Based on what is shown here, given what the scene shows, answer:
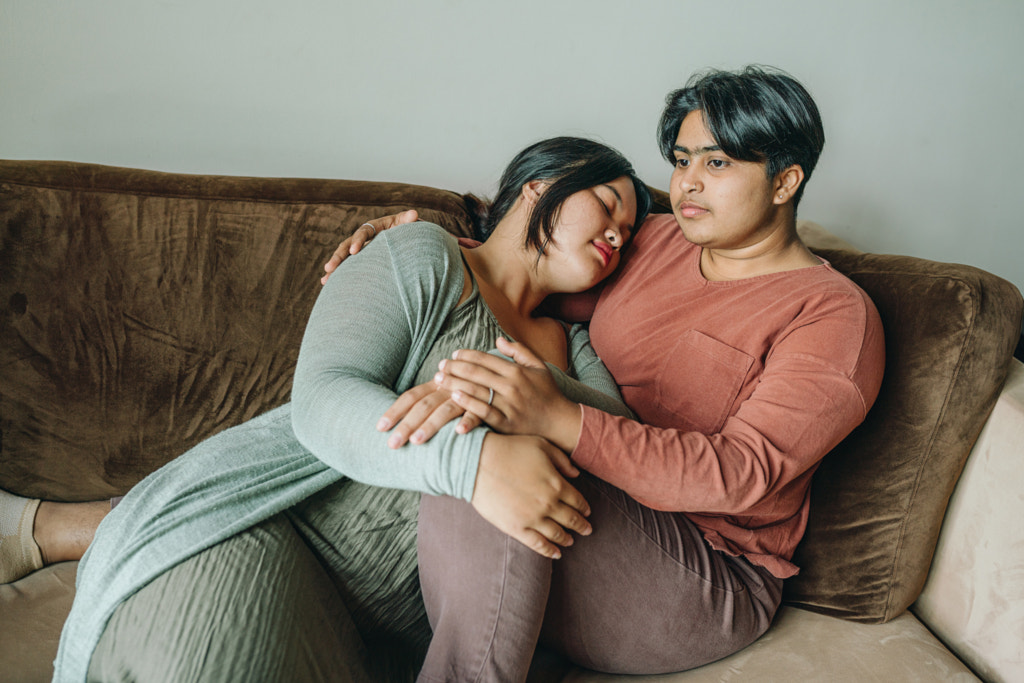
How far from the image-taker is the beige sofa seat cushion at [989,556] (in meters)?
1.07

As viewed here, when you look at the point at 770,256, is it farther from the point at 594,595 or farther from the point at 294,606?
the point at 294,606

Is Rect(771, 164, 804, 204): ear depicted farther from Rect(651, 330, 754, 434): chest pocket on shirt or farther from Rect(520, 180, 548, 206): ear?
Rect(520, 180, 548, 206): ear

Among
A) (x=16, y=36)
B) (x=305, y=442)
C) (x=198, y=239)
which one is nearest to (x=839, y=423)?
(x=305, y=442)

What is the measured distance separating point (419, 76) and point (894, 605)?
5.05ft

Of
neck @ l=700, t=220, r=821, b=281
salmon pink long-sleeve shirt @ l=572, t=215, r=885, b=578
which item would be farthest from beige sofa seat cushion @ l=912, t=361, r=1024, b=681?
neck @ l=700, t=220, r=821, b=281

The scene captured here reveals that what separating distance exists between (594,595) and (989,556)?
679 millimetres

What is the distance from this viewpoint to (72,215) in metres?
1.31

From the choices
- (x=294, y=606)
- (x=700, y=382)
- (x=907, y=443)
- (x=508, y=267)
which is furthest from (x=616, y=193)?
(x=294, y=606)

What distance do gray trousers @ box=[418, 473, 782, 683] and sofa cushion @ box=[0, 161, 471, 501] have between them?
2.12 ft

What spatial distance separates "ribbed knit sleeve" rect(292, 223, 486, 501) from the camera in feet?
2.83

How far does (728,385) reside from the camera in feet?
3.74

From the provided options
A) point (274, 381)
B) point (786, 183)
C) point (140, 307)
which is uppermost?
point (786, 183)

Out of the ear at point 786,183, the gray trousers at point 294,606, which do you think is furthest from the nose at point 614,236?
the gray trousers at point 294,606

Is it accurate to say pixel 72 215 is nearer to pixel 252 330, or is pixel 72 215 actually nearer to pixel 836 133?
pixel 252 330
